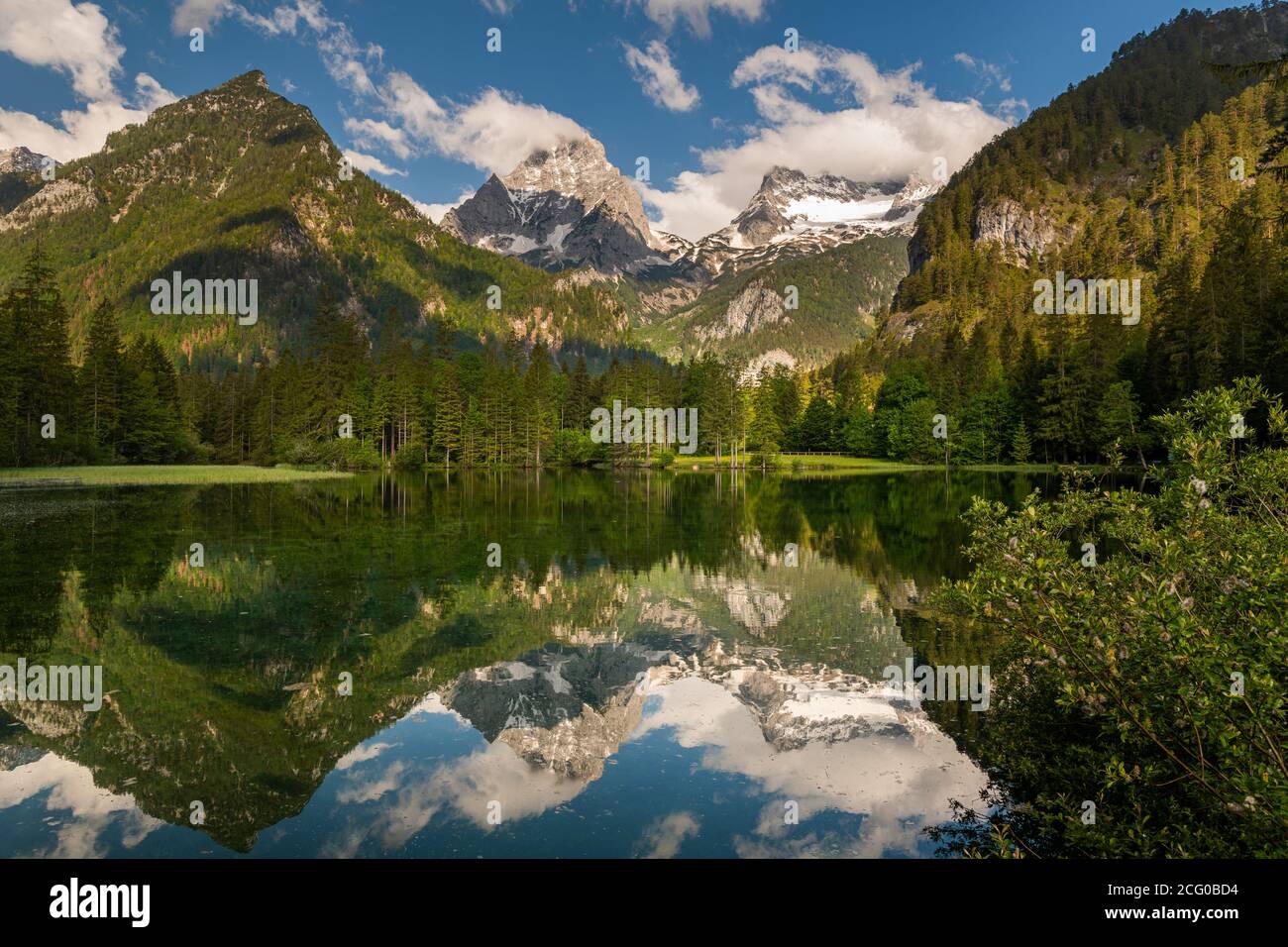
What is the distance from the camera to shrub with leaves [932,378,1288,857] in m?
5.74

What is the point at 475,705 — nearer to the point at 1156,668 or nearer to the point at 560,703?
the point at 560,703

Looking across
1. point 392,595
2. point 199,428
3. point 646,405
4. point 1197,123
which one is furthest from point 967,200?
point 392,595

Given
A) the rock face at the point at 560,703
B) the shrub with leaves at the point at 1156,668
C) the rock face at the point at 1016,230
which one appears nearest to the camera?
the shrub with leaves at the point at 1156,668

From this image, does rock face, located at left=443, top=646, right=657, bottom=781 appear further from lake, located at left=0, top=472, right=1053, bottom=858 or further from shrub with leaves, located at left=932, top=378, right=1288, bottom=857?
shrub with leaves, located at left=932, top=378, right=1288, bottom=857

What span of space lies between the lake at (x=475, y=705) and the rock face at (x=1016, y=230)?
187959 millimetres

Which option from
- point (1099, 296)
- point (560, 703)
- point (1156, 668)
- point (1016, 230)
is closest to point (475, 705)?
point (560, 703)

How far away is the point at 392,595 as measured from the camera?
61.8 feet

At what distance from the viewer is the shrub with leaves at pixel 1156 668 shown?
574 centimetres

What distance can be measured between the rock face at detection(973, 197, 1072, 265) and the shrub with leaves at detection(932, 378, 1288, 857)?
196964 millimetres

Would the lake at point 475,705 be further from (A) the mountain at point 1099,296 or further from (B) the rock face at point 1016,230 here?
(B) the rock face at point 1016,230

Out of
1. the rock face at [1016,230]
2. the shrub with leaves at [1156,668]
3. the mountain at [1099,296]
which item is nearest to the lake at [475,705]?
the shrub with leaves at [1156,668]

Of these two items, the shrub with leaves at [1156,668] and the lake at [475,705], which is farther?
the lake at [475,705]

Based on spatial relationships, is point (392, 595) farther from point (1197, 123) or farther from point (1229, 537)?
point (1197, 123)

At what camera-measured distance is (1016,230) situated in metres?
184
